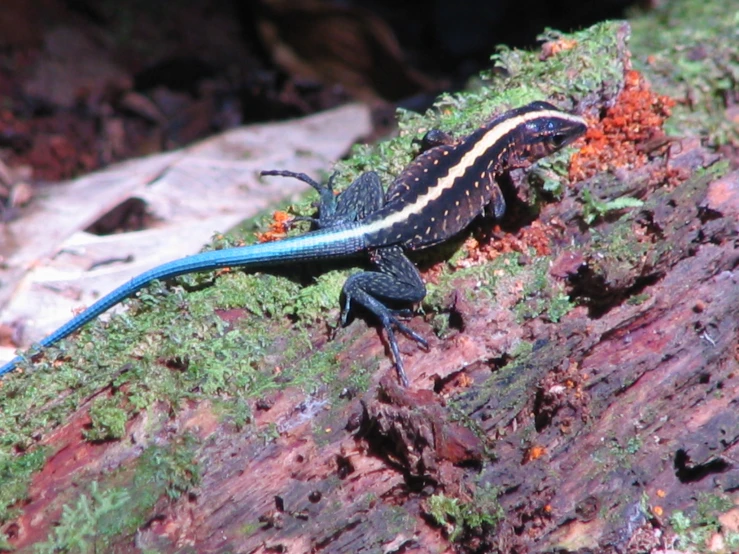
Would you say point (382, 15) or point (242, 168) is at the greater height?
point (382, 15)

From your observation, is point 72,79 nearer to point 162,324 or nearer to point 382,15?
point 382,15

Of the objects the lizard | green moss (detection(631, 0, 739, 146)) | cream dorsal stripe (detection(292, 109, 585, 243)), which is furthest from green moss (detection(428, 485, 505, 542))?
green moss (detection(631, 0, 739, 146))

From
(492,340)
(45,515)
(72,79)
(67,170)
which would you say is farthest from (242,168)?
(45,515)

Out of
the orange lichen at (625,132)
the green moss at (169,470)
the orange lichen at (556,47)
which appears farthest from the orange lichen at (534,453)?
the orange lichen at (556,47)

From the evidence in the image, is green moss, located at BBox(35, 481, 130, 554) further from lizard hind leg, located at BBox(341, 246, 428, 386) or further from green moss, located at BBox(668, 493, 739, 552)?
green moss, located at BBox(668, 493, 739, 552)

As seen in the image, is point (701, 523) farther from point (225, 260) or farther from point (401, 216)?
point (225, 260)

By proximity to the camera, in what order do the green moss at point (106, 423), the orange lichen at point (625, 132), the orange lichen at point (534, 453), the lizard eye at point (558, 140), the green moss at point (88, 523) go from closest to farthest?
the green moss at point (88, 523) → the green moss at point (106, 423) → the orange lichen at point (534, 453) → the lizard eye at point (558, 140) → the orange lichen at point (625, 132)

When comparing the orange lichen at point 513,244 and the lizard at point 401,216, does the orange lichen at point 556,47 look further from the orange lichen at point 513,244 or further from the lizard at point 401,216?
the orange lichen at point 513,244

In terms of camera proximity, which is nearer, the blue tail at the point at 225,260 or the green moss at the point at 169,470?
the green moss at the point at 169,470

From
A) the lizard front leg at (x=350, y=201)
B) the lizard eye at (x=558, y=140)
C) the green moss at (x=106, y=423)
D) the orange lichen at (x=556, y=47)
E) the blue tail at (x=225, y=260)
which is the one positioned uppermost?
the orange lichen at (x=556, y=47)
